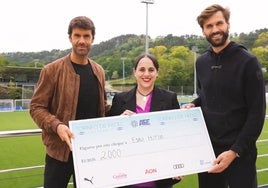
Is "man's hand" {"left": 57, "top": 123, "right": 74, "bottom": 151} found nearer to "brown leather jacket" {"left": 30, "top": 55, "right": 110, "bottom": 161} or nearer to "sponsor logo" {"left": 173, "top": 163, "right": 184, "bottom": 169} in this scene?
"brown leather jacket" {"left": 30, "top": 55, "right": 110, "bottom": 161}

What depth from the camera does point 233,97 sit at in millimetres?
2219

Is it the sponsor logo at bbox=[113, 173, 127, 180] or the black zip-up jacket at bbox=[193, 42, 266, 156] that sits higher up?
the black zip-up jacket at bbox=[193, 42, 266, 156]

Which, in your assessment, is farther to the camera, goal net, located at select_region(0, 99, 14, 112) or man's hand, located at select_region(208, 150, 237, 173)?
goal net, located at select_region(0, 99, 14, 112)

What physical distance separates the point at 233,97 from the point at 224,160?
404 millimetres

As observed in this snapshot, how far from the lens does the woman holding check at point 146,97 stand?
2369 millimetres

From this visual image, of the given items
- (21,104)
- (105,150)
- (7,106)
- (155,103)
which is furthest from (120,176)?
(21,104)

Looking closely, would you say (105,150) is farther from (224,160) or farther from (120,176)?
(224,160)

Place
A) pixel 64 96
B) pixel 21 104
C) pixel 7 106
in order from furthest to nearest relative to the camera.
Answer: pixel 21 104
pixel 7 106
pixel 64 96

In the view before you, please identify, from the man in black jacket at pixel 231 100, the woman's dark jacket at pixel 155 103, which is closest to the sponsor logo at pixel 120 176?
the woman's dark jacket at pixel 155 103

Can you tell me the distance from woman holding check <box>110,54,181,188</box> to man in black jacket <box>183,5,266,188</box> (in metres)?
0.29

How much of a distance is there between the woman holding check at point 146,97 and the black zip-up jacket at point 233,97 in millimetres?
287

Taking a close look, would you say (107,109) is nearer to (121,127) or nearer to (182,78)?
(121,127)

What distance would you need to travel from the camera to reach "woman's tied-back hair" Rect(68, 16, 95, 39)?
90.4 inches

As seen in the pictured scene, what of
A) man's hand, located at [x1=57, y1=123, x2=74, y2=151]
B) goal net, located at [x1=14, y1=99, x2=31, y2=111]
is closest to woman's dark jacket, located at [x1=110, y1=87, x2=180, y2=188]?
man's hand, located at [x1=57, y1=123, x2=74, y2=151]
